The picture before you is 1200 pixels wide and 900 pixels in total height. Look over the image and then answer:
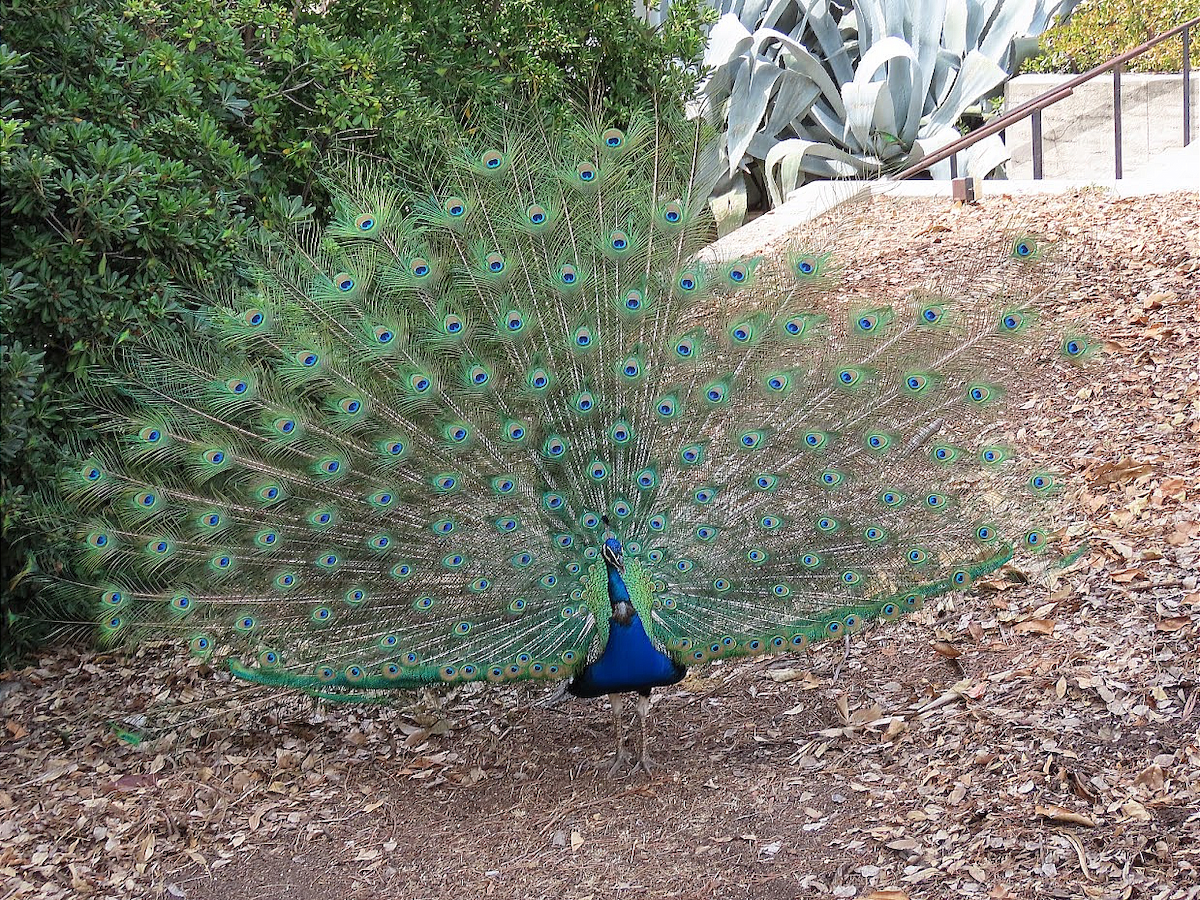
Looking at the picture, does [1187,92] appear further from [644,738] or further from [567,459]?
[644,738]

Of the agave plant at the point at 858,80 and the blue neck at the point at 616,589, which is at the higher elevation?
the agave plant at the point at 858,80

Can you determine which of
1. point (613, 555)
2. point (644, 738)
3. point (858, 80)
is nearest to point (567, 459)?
point (613, 555)

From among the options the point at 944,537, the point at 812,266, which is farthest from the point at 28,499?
the point at 944,537

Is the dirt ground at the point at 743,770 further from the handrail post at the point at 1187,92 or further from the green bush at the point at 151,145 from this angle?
the handrail post at the point at 1187,92

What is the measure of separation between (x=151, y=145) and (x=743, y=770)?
345 centimetres

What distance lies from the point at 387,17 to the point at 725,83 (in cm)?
712

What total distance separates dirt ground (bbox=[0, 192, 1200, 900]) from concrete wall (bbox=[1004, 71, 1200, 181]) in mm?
7112

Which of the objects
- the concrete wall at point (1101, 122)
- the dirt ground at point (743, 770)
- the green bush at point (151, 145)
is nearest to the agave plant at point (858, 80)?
the concrete wall at point (1101, 122)

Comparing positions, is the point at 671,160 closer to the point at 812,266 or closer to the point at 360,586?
the point at 812,266

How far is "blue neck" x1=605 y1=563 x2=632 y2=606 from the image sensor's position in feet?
12.9

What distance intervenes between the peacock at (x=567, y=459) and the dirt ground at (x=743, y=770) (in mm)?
390

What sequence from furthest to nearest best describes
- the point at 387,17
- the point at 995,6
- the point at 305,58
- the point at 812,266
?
the point at 995,6
the point at 387,17
the point at 305,58
the point at 812,266

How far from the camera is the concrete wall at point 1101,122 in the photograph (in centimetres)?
1166

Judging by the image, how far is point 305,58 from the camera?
18.6 ft
